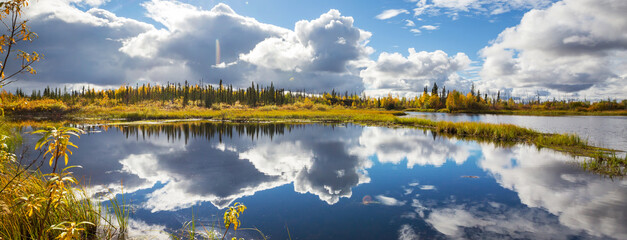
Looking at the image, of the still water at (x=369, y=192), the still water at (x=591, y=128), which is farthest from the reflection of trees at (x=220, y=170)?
the still water at (x=591, y=128)

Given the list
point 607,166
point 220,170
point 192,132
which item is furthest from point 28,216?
point 192,132

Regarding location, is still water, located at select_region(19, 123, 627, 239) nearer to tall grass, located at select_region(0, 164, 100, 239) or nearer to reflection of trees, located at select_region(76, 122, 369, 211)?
reflection of trees, located at select_region(76, 122, 369, 211)

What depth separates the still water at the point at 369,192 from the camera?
879cm

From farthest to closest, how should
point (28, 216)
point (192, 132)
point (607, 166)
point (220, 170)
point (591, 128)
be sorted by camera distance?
1. point (591, 128)
2. point (192, 132)
3. point (220, 170)
4. point (607, 166)
5. point (28, 216)

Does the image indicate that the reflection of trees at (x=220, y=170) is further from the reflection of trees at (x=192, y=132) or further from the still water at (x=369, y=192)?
the reflection of trees at (x=192, y=132)

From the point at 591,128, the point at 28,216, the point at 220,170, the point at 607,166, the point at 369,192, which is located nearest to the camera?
the point at 28,216

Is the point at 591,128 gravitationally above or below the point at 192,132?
above

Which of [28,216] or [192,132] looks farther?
[192,132]

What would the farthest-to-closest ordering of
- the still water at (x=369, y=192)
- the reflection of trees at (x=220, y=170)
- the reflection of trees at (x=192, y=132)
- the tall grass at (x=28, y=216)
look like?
1. the reflection of trees at (x=192, y=132)
2. the reflection of trees at (x=220, y=170)
3. the still water at (x=369, y=192)
4. the tall grass at (x=28, y=216)

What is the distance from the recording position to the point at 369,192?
1248cm

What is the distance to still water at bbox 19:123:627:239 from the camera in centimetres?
879

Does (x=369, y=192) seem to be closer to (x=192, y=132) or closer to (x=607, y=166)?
(x=607, y=166)

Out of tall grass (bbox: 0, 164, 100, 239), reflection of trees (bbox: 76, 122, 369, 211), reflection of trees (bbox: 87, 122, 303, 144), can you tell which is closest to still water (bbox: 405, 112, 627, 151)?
reflection of trees (bbox: 76, 122, 369, 211)

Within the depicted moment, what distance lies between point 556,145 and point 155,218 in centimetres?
2915
